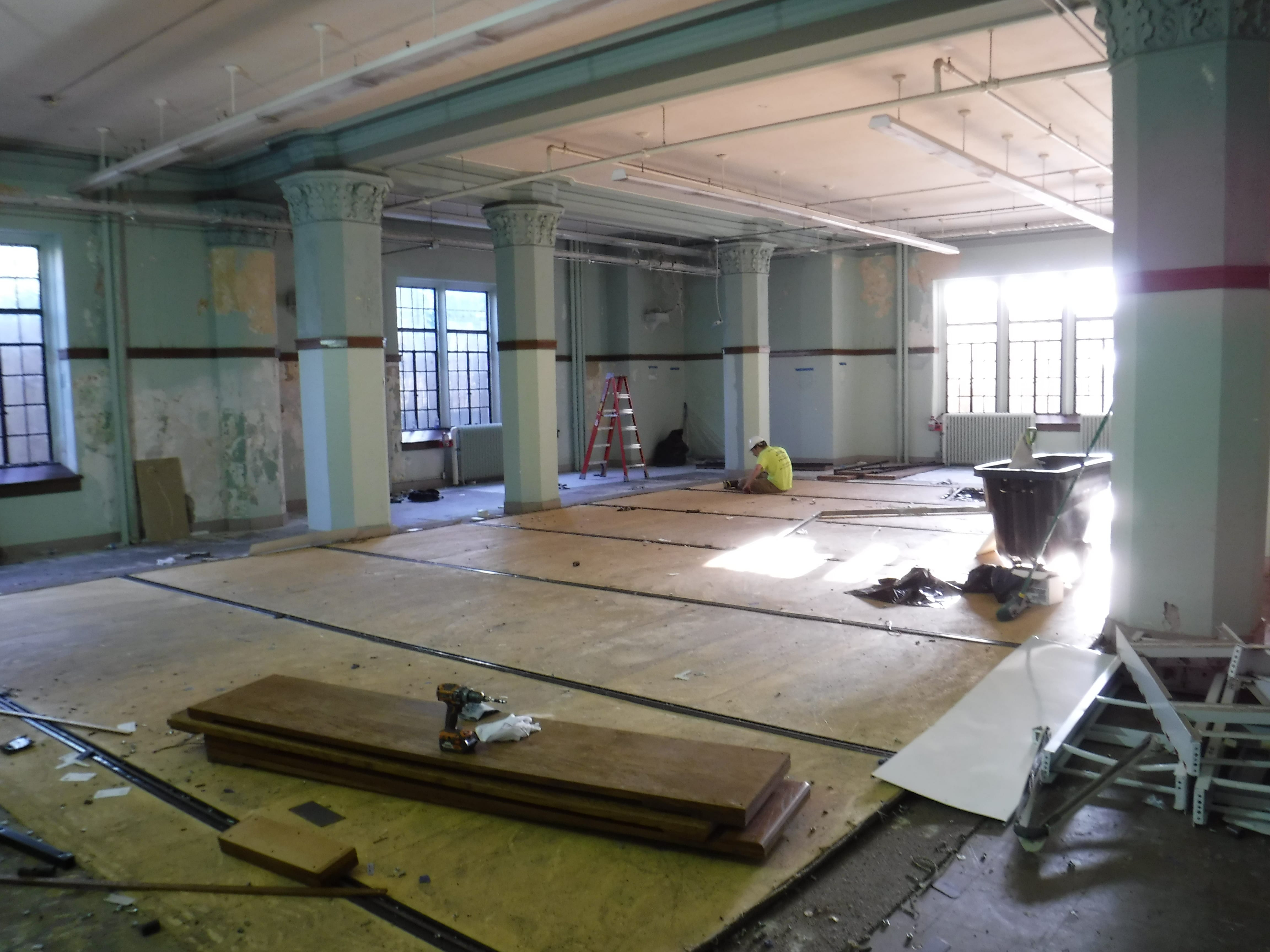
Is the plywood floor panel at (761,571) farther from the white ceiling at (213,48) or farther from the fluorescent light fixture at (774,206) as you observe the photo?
the white ceiling at (213,48)

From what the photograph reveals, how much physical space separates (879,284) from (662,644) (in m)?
12.0

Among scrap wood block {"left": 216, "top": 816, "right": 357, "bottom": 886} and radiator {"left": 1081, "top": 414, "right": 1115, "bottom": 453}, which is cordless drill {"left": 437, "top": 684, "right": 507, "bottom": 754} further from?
radiator {"left": 1081, "top": 414, "right": 1115, "bottom": 453}

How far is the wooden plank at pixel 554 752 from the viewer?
3.08 m

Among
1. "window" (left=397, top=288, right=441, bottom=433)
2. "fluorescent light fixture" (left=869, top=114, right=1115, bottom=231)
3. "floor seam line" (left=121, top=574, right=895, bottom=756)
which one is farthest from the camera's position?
"window" (left=397, top=288, right=441, bottom=433)

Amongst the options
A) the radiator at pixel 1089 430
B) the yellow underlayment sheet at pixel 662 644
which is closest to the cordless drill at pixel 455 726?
the yellow underlayment sheet at pixel 662 644

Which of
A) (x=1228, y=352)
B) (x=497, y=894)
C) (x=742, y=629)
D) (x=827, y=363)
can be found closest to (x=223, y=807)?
(x=497, y=894)

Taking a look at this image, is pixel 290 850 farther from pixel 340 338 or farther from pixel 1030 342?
pixel 1030 342

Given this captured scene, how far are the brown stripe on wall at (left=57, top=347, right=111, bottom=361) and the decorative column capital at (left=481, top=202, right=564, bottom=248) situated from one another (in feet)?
14.3

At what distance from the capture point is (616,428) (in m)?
15.9

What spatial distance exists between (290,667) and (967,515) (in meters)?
7.42

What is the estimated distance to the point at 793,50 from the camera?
6012 mm

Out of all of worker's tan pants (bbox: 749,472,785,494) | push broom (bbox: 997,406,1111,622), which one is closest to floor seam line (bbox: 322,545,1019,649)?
push broom (bbox: 997,406,1111,622)

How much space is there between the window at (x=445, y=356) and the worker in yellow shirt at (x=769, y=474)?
16.3ft

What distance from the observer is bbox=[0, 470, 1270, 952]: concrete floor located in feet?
8.55
